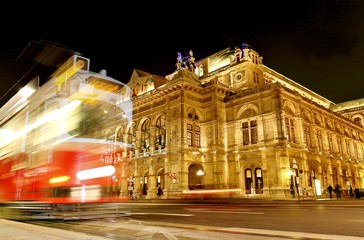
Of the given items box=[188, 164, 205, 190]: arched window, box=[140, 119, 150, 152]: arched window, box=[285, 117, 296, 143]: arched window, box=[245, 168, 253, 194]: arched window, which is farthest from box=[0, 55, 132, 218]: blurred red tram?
box=[140, 119, 150, 152]: arched window

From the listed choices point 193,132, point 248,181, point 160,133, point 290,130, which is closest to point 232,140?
point 193,132

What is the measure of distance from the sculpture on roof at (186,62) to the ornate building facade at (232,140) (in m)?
4.92

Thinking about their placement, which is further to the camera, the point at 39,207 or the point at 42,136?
the point at 42,136

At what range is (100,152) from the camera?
1061 centimetres

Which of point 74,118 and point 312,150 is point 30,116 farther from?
point 312,150

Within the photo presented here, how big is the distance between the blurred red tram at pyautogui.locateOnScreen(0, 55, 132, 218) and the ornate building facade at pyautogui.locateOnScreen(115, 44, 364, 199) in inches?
748

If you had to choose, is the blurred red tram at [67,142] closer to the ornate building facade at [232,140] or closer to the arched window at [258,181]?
the ornate building facade at [232,140]

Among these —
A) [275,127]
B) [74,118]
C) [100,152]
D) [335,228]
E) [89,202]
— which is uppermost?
[275,127]

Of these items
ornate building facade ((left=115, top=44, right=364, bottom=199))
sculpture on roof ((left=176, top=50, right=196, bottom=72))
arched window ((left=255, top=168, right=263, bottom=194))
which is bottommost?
arched window ((left=255, top=168, right=263, bottom=194))

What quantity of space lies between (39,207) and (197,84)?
3091 centimetres

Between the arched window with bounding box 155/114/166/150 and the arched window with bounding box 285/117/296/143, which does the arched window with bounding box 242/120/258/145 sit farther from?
the arched window with bounding box 155/114/166/150

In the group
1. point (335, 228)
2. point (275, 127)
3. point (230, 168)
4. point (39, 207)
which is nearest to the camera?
point (335, 228)

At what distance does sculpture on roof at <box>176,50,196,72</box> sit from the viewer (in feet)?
154

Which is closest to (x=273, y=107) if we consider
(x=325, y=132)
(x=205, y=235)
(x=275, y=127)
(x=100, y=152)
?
(x=275, y=127)
